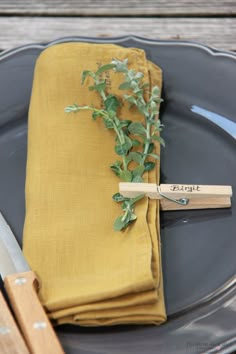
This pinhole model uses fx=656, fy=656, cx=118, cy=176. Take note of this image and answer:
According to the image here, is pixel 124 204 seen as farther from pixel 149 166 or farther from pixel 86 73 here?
pixel 86 73

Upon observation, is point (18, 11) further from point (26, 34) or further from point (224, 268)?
point (224, 268)

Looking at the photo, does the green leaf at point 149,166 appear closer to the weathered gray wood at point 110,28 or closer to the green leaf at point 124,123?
the green leaf at point 124,123

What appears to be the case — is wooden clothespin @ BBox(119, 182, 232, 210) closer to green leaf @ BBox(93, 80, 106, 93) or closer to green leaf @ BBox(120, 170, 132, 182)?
green leaf @ BBox(120, 170, 132, 182)

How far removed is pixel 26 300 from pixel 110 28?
20.2 inches

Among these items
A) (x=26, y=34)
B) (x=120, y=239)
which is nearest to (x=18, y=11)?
(x=26, y=34)

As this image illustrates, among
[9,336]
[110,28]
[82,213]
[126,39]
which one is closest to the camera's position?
[9,336]

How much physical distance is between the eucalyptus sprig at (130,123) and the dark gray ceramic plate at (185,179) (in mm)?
40

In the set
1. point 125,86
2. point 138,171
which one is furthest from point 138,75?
point 138,171

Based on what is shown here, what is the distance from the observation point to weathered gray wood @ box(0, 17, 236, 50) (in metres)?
0.96

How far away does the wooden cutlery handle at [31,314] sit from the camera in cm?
57

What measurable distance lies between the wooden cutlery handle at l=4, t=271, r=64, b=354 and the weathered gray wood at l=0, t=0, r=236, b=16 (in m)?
0.51

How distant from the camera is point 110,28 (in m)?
0.98

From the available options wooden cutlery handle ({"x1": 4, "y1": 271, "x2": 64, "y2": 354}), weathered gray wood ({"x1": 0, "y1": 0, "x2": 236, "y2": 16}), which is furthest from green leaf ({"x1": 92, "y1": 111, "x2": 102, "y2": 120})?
weathered gray wood ({"x1": 0, "y1": 0, "x2": 236, "y2": 16})

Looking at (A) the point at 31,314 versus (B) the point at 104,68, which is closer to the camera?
(A) the point at 31,314
